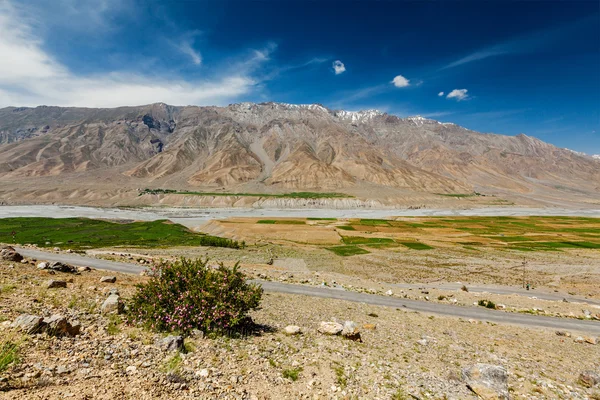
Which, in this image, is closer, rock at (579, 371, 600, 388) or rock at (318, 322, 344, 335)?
rock at (579, 371, 600, 388)

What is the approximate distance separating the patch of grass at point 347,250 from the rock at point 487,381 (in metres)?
50.4

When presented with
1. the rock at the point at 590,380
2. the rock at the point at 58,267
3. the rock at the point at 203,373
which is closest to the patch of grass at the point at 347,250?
the rock at the point at 58,267

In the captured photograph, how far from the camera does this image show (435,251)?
66.9 metres

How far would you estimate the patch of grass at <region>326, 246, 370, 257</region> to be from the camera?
62.3 meters

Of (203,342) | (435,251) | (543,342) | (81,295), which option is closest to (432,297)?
(543,342)

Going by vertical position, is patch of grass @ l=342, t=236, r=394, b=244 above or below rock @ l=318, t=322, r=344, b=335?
below

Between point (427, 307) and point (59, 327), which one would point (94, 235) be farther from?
point (59, 327)

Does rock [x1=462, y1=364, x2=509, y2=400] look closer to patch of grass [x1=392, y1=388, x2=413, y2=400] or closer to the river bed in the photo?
patch of grass [x1=392, y1=388, x2=413, y2=400]

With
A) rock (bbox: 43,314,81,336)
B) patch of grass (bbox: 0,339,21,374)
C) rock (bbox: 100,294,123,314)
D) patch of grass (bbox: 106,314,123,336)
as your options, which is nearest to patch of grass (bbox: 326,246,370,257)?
rock (bbox: 100,294,123,314)

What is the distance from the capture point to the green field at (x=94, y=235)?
226ft

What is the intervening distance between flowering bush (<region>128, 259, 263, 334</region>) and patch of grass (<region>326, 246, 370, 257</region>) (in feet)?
163

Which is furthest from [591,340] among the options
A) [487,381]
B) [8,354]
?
[8,354]

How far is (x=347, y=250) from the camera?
218ft

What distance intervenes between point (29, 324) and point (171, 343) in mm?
3983
